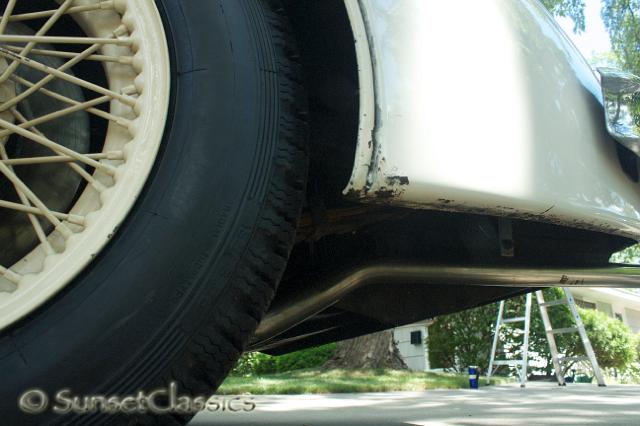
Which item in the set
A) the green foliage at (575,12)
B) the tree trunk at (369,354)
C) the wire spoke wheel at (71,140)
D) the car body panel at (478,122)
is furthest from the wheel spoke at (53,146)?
the green foliage at (575,12)

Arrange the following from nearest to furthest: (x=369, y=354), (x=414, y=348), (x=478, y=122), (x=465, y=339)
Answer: (x=478, y=122) < (x=369, y=354) < (x=465, y=339) < (x=414, y=348)

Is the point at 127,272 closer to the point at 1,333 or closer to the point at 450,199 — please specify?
the point at 1,333

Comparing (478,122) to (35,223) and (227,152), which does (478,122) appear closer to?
(227,152)

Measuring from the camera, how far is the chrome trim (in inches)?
65.0

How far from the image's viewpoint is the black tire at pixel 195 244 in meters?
1.06

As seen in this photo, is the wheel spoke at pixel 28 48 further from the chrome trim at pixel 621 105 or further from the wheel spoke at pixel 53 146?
the chrome trim at pixel 621 105

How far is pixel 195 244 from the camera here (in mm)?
1146

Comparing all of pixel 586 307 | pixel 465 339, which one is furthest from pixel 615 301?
pixel 465 339

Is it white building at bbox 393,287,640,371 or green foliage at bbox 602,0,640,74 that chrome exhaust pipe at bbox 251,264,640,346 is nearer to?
green foliage at bbox 602,0,640,74

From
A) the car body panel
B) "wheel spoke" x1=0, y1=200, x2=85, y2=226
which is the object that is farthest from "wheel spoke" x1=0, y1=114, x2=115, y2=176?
the car body panel

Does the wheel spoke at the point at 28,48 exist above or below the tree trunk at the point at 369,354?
above

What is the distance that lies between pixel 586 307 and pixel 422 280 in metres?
23.8

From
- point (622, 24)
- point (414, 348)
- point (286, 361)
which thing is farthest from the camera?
point (414, 348)

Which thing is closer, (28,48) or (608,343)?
(28,48)
